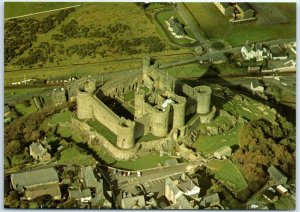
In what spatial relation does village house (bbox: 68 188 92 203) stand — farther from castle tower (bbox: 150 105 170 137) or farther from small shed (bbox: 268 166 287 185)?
small shed (bbox: 268 166 287 185)

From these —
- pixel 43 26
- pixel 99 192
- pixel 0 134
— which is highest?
pixel 43 26

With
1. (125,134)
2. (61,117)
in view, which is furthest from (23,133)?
(125,134)

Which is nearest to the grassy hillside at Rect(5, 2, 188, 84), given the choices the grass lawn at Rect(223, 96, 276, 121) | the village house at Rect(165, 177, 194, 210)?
the grass lawn at Rect(223, 96, 276, 121)

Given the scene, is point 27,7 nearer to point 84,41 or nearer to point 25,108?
point 84,41

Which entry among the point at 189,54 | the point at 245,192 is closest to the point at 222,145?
the point at 245,192

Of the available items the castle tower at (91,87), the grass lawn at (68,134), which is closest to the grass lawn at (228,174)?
the grass lawn at (68,134)

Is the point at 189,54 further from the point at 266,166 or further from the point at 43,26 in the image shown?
the point at 266,166
